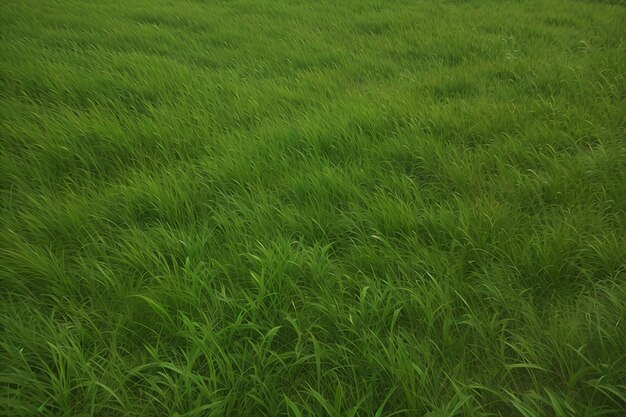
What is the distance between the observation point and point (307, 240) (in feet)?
5.54

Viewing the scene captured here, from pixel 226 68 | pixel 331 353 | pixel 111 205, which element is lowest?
pixel 331 353

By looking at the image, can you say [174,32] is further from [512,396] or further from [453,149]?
[512,396]

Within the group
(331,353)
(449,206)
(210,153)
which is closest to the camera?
(331,353)

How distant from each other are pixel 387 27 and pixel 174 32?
3.09 meters

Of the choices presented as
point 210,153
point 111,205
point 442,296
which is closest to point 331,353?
point 442,296

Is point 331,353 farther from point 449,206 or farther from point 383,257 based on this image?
point 449,206

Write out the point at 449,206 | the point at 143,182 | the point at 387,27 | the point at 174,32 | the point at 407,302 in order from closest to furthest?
the point at 407,302 → the point at 449,206 → the point at 143,182 → the point at 174,32 → the point at 387,27

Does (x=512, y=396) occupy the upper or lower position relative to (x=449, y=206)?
lower

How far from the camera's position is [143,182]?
1.97 metres

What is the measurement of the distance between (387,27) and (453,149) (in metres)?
3.82

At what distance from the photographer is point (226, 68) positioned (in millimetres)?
3625

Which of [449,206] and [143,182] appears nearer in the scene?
[449,206]

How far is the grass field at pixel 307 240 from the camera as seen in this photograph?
110cm

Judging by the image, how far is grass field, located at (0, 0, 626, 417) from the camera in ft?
3.60
